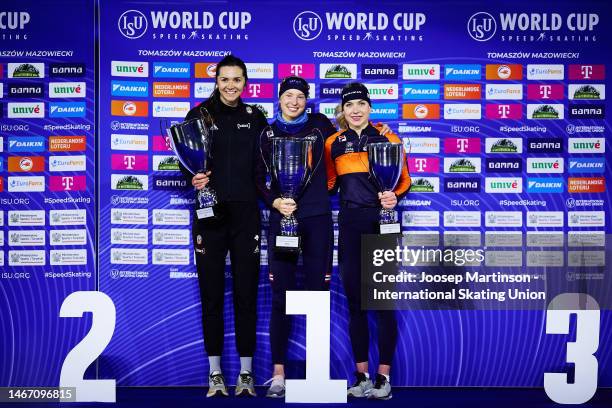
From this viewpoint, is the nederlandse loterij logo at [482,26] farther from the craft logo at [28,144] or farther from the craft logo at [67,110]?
the craft logo at [28,144]

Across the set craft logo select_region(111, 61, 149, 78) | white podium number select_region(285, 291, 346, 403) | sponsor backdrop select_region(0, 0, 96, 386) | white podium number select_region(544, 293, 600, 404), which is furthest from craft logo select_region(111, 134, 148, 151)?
white podium number select_region(544, 293, 600, 404)

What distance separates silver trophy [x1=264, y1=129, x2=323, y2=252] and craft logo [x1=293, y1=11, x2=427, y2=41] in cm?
83

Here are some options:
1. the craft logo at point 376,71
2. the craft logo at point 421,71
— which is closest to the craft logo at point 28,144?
the craft logo at point 376,71

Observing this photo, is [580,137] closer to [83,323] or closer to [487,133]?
[487,133]

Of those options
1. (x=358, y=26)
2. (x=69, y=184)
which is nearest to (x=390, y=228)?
(x=358, y=26)

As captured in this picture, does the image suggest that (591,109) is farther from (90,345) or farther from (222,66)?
(90,345)

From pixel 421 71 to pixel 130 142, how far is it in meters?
1.82

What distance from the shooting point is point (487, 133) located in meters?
4.25

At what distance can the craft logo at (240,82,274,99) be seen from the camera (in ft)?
13.9

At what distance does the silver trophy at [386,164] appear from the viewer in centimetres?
371

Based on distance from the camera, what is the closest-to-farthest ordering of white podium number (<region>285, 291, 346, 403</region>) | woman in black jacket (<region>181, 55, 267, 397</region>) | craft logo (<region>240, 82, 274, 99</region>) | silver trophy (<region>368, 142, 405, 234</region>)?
white podium number (<region>285, 291, 346, 403</region>), silver trophy (<region>368, 142, 405, 234</region>), woman in black jacket (<region>181, 55, 267, 397</region>), craft logo (<region>240, 82, 274, 99</region>)

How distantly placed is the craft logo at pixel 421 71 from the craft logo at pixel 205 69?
1155 millimetres

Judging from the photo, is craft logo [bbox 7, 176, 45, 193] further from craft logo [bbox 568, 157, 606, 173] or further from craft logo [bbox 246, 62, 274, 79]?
craft logo [bbox 568, 157, 606, 173]

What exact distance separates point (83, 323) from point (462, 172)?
2473 millimetres
